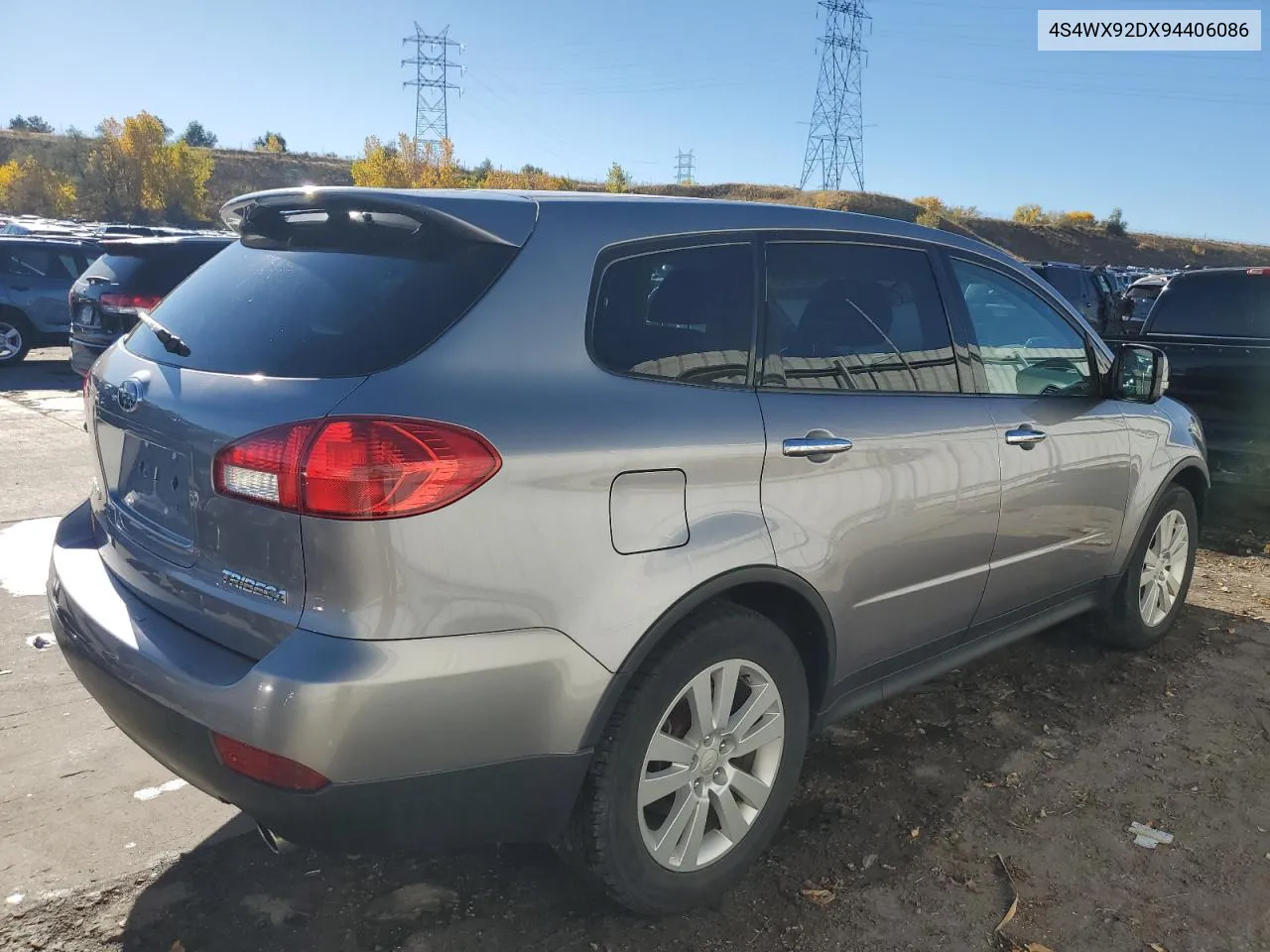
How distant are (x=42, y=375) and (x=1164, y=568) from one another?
1248 cm

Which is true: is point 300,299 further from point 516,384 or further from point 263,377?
point 516,384

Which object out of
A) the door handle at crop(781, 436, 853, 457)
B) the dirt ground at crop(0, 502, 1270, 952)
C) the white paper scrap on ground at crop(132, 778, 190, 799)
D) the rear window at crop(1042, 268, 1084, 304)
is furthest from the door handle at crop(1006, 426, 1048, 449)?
the rear window at crop(1042, 268, 1084, 304)

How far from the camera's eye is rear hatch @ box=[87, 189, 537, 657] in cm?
206

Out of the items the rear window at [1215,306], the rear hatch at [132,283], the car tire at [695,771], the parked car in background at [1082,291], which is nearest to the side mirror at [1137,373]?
the car tire at [695,771]

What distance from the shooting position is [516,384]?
2.13 meters

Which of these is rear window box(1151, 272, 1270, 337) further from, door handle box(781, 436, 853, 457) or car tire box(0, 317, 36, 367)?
car tire box(0, 317, 36, 367)

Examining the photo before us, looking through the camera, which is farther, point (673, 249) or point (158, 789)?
point (158, 789)

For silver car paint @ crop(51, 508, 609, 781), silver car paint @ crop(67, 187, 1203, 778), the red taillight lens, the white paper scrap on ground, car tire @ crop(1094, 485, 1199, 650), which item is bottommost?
the white paper scrap on ground

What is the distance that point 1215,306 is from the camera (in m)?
7.54

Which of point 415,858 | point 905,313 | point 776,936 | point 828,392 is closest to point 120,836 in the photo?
point 415,858

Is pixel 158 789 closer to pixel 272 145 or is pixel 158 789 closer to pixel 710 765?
pixel 710 765

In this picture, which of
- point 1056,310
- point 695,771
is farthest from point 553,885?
point 1056,310

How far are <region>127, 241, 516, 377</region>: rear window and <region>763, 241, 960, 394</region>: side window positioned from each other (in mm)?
904

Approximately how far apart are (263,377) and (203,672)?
642 mm
